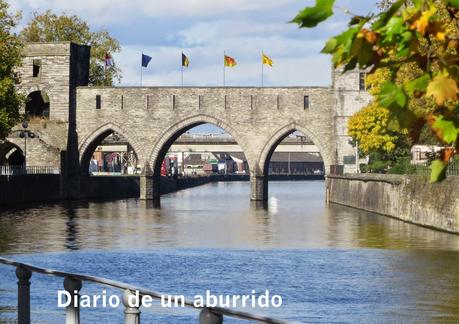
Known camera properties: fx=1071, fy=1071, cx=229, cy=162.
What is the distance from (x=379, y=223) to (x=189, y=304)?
3706cm

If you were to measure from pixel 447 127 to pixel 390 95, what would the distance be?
0.27m

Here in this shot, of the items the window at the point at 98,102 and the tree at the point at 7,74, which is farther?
the window at the point at 98,102

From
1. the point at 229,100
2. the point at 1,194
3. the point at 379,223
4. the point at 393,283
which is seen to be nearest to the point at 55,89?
the point at 229,100

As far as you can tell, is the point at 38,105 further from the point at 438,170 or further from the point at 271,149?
the point at 438,170

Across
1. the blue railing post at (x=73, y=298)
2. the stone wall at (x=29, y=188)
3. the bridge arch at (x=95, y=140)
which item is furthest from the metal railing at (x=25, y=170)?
the blue railing post at (x=73, y=298)

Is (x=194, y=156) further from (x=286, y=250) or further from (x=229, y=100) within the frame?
(x=286, y=250)

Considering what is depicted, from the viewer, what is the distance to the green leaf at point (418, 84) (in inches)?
177

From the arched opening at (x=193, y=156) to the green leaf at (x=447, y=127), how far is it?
61606 mm

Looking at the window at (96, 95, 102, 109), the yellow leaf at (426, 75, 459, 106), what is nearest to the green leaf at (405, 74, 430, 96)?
the yellow leaf at (426, 75, 459, 106)

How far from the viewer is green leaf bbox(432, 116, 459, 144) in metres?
4.37

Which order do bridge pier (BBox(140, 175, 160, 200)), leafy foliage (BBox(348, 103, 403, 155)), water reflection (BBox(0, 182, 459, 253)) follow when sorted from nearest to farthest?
water reflection (BBox(0, 182, 459, 253))
leafy foliage (BBox(348, 103, 403, 155))
bridge pier (BBox(140, 175, 160, 200))

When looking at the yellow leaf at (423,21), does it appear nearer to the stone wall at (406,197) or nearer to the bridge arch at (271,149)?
the stone wall at (406,197)

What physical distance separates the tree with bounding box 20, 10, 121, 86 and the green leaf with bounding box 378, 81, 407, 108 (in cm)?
7756

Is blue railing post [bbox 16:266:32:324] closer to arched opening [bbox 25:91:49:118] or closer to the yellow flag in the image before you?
the yellow flag
